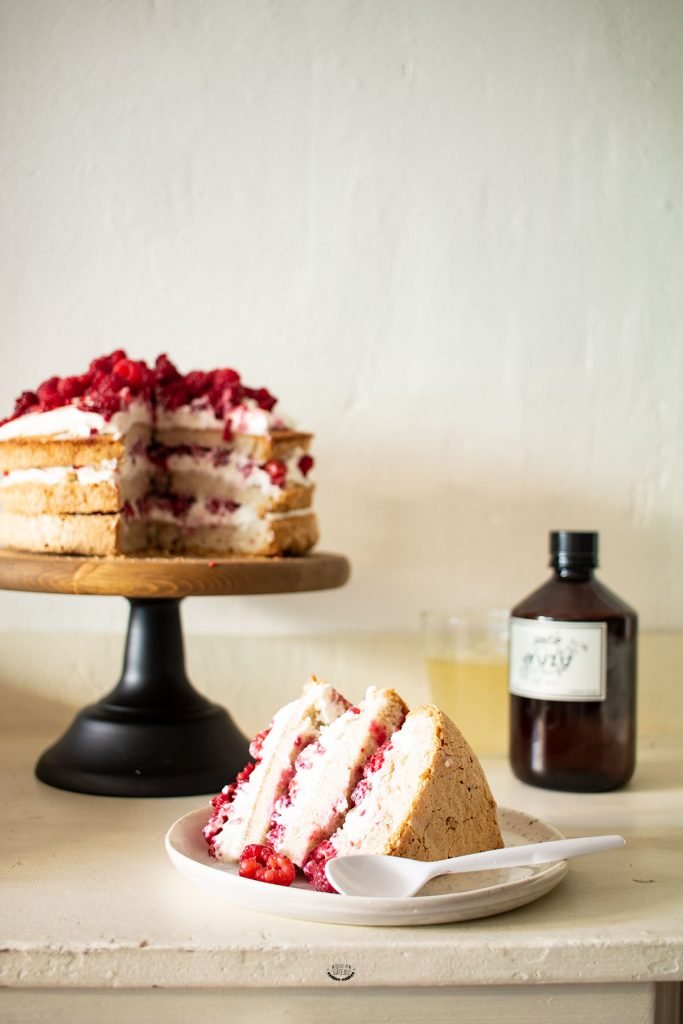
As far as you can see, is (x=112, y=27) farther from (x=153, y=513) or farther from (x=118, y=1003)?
(x=118, y=1003)

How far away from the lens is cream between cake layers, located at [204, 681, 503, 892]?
970 mm

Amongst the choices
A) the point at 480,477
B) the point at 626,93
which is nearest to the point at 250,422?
the point at 480,477

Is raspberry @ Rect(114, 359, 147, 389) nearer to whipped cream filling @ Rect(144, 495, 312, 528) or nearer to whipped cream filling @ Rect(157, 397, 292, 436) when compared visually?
whipped cream filling @ Rect(157, 397, 292, 436)

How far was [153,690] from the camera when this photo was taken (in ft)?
4.82

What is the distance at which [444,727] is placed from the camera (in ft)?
3.34

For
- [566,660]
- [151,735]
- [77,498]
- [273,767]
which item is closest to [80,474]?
[77,498]

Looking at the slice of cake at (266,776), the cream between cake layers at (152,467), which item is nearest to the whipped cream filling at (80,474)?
the cream between cake layers at (152,467)

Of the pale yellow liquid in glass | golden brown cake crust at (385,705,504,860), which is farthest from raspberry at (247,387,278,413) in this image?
golden brown cake crust at (385,705,504,860)

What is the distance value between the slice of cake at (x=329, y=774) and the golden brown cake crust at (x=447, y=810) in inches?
1.8

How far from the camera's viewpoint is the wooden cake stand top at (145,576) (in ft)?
4.23

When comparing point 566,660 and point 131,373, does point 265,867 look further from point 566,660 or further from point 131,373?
point 131,373

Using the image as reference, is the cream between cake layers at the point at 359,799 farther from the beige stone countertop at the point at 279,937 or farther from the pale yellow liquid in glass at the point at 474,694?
the pale yellow liquid in glass at the point at 474,694

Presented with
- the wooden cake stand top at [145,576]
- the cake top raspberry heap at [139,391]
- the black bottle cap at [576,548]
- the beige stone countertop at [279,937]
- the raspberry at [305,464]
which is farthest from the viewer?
the raspberry at [305,464]

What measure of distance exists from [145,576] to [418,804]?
1.59 ft
